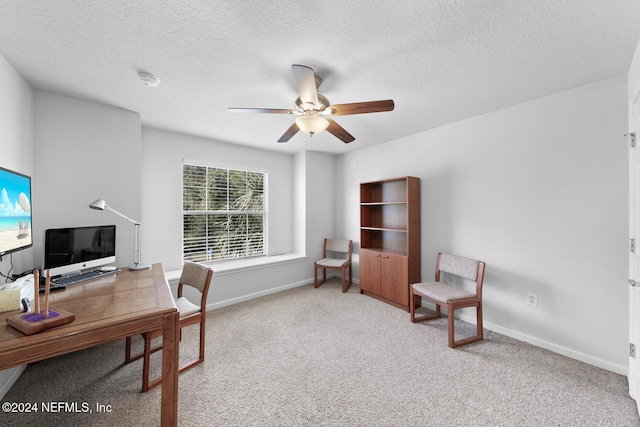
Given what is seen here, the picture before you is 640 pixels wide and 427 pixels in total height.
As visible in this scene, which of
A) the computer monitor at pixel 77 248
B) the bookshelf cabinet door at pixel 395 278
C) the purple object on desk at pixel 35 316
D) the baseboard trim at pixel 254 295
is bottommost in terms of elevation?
the baseboard trim at pixel 254 295

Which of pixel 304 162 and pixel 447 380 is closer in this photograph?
pixel 447 380

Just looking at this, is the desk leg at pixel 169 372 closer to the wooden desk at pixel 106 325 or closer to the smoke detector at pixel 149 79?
the wooden desk at pixel 106 325

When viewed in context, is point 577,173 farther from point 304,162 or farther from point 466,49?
point 304,162

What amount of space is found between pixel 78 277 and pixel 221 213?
1.97 m

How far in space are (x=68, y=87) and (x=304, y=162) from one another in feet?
9.54

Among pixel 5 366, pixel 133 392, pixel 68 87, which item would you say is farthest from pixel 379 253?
pixel 68 87

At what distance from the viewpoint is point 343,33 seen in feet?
4.92

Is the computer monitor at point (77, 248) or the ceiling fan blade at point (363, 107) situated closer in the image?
the ceiling fan blade at point (363, 107)

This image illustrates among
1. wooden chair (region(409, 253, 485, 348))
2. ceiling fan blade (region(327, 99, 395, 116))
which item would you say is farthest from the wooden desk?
wooden chair (region(409, 253, 485, 348))

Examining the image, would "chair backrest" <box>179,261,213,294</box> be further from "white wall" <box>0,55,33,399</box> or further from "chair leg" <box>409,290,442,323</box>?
"chair leg" <box>409,290,442,323</box>

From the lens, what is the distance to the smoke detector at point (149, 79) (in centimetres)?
193

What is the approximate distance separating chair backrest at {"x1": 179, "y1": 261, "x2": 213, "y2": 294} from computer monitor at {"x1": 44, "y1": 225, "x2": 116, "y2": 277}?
69 centimetres

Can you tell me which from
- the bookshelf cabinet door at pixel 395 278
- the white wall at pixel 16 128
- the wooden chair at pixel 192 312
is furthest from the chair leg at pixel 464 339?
the white wall at pixel 16 128

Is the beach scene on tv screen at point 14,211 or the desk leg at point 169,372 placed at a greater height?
the beach scene on tv screen at point 14,211
